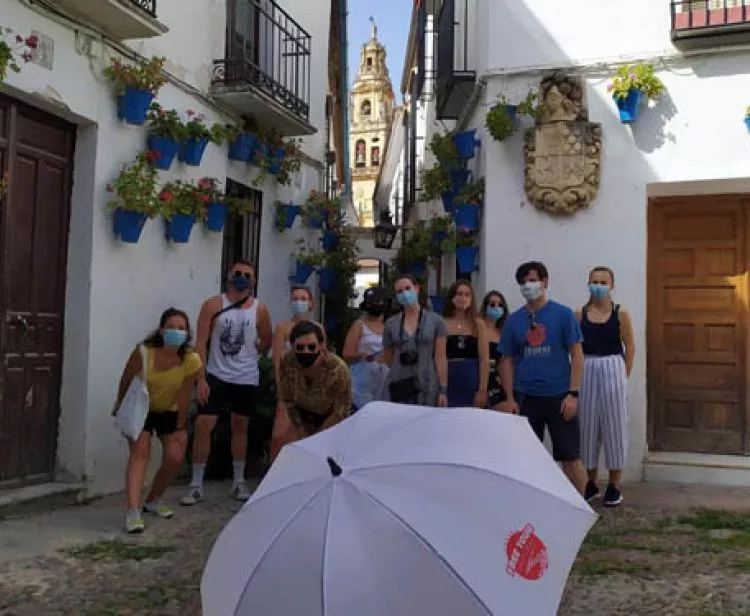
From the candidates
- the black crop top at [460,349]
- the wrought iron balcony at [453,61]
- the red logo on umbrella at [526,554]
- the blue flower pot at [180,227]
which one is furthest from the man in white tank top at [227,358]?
the red logo on umbrella at [526,554]

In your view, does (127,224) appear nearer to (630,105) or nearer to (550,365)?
(550,365)

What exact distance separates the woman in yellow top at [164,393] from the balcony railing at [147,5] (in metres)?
2.20

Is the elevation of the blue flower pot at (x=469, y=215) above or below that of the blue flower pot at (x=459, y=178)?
below

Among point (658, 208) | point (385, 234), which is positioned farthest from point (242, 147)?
point (385, 234)

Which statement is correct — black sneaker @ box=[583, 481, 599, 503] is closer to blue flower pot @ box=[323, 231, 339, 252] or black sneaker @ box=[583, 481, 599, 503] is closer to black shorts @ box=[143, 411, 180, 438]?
black shorts @ box=[143, 411, 180, 438]

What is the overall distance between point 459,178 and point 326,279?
2.92 metres

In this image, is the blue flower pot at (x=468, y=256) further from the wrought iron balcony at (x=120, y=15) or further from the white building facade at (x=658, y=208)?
the wrought iron balcony at (x=120, y=15)

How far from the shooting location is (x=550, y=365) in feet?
17.0

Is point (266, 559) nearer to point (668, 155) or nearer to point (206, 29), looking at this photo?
point (668, 155)

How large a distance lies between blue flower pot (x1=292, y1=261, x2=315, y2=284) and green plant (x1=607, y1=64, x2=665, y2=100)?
13.5ft

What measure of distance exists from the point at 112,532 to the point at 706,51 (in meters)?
5.62

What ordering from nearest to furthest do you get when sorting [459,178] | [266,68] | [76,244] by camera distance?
[76,244] → [459,178] → [266,68]

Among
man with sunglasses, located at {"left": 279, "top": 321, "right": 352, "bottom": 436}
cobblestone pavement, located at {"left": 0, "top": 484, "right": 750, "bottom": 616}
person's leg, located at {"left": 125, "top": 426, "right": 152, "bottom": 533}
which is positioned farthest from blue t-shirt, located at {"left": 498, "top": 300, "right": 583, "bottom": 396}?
person's leg, located at {"left": 125, "top": 426, "right": 152, "bottom": 533}

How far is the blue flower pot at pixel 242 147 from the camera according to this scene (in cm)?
808
